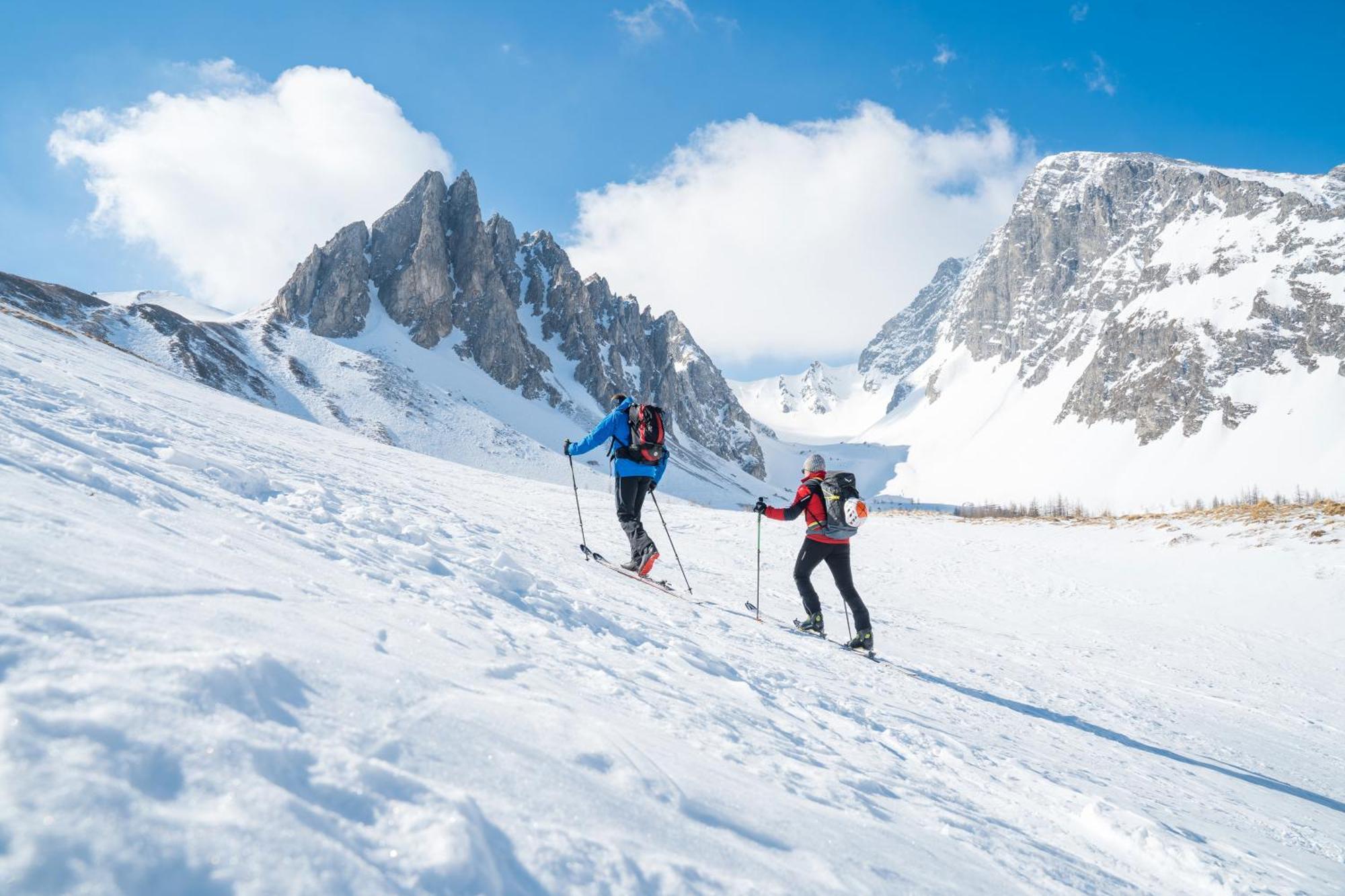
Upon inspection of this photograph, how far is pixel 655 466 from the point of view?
951 centimetres

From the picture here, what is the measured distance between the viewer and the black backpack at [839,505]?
320 inches

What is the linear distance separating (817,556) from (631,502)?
2860 mm

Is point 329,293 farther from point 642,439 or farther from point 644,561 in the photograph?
point 644,561

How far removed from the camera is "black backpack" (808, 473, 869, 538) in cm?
812

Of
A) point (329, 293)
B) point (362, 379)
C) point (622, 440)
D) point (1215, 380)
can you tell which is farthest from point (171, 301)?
point (1215, 380)

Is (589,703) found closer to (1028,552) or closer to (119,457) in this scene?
(119,457)

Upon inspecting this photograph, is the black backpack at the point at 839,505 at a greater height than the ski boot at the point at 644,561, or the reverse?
the black backpack at the point at 839,505

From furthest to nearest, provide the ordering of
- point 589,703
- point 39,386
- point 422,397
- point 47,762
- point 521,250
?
point 521,250
point 422,397
point 39,386
point 589,703
point 47,762

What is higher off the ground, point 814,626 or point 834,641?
point 814,626

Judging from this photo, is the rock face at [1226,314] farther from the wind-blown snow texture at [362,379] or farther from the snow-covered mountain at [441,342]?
the wind-blown snow texture at [362,379]

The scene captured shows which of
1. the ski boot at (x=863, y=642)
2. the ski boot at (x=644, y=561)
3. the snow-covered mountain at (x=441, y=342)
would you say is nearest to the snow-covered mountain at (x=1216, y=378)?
the snow-covered mountain at (x=441, y=342)

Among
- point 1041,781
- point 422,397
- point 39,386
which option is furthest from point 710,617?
point 422,397

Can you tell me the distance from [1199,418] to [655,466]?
605ft

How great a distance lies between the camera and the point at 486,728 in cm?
252
